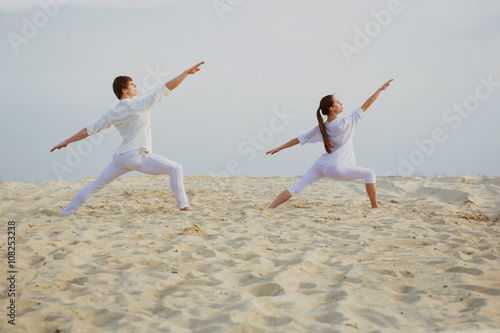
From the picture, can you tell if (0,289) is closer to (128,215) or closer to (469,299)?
(128,215)

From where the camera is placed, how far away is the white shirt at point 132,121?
223 inches

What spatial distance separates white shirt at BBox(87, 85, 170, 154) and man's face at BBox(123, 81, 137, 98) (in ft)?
0.31

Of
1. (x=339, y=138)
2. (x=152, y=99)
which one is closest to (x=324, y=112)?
(x=339, y=138)

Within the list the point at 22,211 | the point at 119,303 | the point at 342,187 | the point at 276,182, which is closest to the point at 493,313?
the point at 119,303

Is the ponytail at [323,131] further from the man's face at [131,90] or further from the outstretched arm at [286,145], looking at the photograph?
the man's face at [131,90]

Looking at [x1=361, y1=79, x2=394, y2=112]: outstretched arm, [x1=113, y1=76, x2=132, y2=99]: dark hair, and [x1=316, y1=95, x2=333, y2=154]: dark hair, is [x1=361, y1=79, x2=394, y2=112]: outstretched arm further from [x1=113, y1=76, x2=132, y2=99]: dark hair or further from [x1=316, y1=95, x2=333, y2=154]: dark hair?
[x1=113, y1=76, x2=132, y2=99]: dark hair

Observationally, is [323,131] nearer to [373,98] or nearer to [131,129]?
[373,98]

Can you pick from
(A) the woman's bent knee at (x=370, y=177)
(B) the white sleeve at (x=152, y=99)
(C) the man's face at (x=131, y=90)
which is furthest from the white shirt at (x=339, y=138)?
(C) the man's face at (x=131, y=90)

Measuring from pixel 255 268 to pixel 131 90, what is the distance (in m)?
3.20

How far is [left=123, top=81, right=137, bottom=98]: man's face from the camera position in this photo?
582cm

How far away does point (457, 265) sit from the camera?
368 cm

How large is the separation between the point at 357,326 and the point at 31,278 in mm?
2526

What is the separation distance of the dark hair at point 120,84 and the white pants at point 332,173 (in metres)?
2.56

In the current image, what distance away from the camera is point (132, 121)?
5738mm
